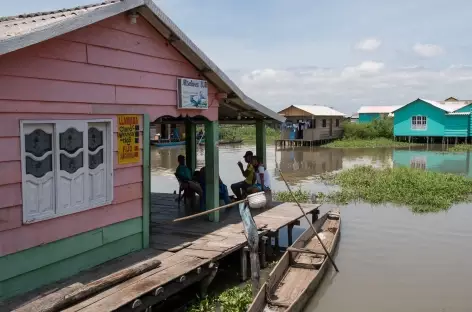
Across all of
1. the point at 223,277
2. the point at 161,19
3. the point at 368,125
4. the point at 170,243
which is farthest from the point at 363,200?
the point at 368,125

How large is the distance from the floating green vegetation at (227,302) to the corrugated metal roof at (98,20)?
160 inches

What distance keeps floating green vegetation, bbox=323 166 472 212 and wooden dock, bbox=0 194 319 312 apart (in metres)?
6.27

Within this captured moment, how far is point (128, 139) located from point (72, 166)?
46.7 inches

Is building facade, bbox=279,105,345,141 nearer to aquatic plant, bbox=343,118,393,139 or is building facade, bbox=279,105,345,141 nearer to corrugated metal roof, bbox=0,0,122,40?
aquatic plant, bbox=343,118,393,139

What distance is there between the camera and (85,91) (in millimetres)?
6852

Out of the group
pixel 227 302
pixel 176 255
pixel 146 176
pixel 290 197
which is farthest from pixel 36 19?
pixel 290 197

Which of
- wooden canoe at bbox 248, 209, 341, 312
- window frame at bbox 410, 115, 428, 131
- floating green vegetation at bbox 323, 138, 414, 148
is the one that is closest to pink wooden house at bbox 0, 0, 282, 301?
wooden canoe at bbox 248, 209, 341, 312

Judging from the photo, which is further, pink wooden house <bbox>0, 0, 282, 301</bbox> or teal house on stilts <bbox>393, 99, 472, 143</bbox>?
teal house on stilts <bbox>393, 99, 472, 143</bbox>

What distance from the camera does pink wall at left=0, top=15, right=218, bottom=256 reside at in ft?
19.2

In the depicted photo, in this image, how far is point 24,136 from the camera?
6.02m

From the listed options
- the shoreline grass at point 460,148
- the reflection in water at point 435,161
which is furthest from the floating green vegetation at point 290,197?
the shoreline grass at point 460,148

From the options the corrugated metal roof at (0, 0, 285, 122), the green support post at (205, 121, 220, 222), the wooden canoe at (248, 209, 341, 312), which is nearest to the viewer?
the corrugated metal roof at (0, 0, 285, 122)

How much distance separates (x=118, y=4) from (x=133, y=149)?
90.2 inches

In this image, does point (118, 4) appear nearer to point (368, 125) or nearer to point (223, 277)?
point (223, 277)
